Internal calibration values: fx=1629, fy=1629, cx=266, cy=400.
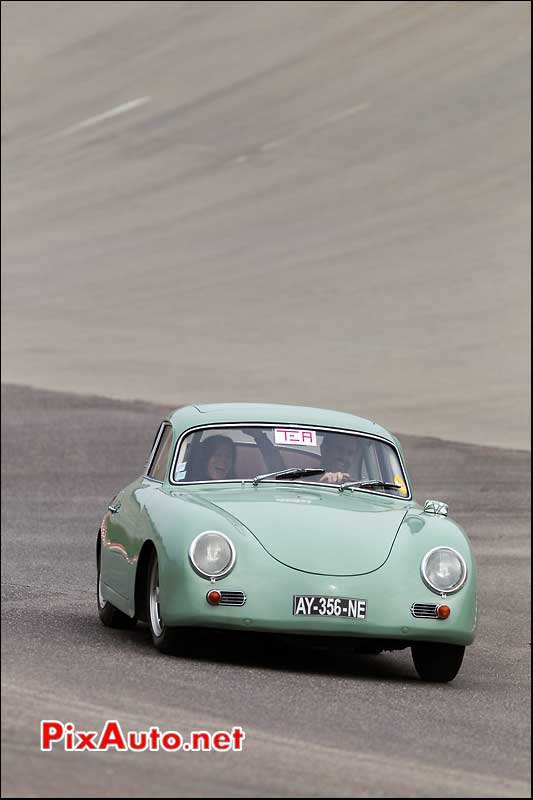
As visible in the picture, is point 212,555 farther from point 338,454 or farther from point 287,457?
point 338,454

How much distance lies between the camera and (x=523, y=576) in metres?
15.2

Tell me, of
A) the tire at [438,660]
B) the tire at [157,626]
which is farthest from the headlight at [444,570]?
the tire at [157,626]

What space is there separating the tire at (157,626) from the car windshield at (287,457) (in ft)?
2.84

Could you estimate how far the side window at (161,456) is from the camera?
9509 mm

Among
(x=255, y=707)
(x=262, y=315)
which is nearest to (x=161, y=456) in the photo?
(x=255, y=707)

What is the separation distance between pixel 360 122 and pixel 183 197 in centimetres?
945

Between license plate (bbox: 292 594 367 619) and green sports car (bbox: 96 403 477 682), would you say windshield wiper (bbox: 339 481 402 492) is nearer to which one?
green sports car (bbox: 96 403 477 682)

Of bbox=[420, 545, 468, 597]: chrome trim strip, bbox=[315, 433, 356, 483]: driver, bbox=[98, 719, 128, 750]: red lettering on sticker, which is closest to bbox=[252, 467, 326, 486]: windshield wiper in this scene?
bbox=[315, 433, 356, 483]: driver

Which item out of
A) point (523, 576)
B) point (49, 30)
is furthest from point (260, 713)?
point (49, 30)

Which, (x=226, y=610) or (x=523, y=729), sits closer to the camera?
(x=523, y=729)

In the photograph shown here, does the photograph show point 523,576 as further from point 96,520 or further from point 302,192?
A: point 302,192

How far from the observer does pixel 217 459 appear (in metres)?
9.27

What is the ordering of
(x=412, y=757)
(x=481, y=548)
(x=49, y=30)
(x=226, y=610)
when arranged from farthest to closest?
1. (x=49, y=30)
2. (x=481, y=548)
3. (x=226, y=610)
4. (x=412, y=757)

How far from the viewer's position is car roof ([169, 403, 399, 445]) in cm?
954
